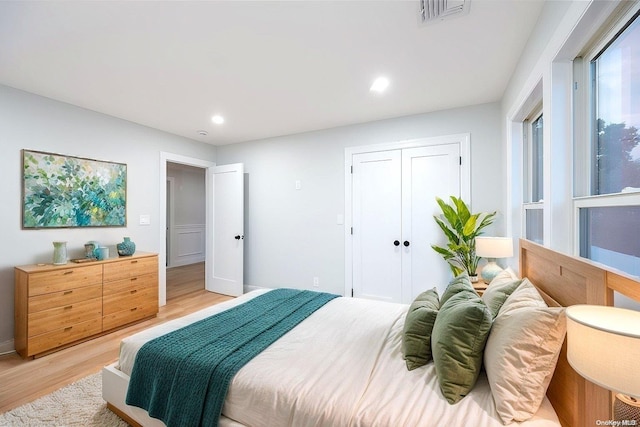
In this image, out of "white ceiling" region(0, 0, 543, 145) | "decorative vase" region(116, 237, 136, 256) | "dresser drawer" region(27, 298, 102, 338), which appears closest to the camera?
"white ceiling" region(0, 0, 543, 145)

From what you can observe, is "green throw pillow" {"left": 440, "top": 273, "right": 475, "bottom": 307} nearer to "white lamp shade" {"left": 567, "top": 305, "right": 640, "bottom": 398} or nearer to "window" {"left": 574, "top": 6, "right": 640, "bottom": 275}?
"window" {"left": 574, "top": 6, "right": 640, "bottom": 275}

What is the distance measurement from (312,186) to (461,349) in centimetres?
302

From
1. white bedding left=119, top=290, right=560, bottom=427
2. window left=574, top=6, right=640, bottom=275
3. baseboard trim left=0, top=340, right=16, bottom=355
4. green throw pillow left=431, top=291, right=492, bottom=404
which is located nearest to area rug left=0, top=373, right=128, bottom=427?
white bedding left=119, top=290, right=560, bottom=427

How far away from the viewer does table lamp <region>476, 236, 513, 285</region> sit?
2.18 m

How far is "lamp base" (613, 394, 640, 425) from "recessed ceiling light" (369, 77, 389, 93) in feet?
7.85

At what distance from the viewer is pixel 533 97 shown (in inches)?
75.7

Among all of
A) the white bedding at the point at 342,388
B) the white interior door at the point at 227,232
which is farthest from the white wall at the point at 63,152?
the white bedding at the point at 342,388

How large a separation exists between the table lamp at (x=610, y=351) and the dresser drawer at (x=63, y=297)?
363 centimetres

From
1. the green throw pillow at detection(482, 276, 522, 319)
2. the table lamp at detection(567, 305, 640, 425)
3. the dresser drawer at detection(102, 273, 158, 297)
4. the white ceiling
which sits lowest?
the dresser drawer at detection(102, 273, 158, 297)

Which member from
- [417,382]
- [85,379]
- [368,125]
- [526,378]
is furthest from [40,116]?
[526,378]

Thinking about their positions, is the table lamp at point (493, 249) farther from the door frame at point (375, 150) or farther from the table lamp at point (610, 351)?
the table lamp at point (610, 351)

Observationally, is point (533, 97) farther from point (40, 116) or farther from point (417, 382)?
point (40, 116)

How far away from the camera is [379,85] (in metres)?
2.51

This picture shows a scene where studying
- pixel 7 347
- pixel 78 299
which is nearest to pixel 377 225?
pixel 78 299
